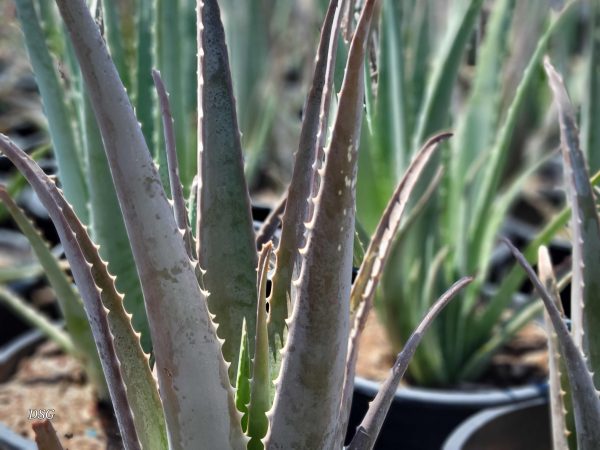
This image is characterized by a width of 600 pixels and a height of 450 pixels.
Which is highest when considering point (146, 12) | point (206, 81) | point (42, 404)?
point (146, 12)

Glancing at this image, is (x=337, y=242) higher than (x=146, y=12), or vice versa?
(x=146, y=12)

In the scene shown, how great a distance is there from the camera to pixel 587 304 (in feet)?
2.03

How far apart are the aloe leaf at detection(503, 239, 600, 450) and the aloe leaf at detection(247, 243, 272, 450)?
0.55ft

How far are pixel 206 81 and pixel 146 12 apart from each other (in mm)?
311

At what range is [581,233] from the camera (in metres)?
0.59

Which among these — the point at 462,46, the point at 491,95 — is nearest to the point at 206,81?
the point at 462,46

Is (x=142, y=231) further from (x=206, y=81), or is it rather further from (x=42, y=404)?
(x=42, y=404)

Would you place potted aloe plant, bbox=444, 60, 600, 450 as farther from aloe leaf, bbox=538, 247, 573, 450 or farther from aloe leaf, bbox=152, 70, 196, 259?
aloe leaf, bbox=152, 70, 196, 259

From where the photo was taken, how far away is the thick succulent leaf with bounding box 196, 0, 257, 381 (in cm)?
57

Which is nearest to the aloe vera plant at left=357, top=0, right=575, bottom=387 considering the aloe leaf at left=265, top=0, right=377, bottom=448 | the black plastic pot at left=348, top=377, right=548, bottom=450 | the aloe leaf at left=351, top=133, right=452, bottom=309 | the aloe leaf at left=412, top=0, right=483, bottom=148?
the aloe leaf at left=412, top=0, right=483, bottom=148

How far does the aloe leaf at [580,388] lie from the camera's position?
541mm

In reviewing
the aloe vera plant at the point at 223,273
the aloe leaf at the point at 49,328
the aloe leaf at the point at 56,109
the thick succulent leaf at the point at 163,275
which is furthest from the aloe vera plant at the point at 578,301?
the aloe leaf at the point at 49,328

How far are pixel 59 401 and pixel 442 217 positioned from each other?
532 mm

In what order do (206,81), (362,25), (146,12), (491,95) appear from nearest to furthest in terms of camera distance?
1. (362,25)
2. (206,81)
3. (146,12)
4. (491,95)
